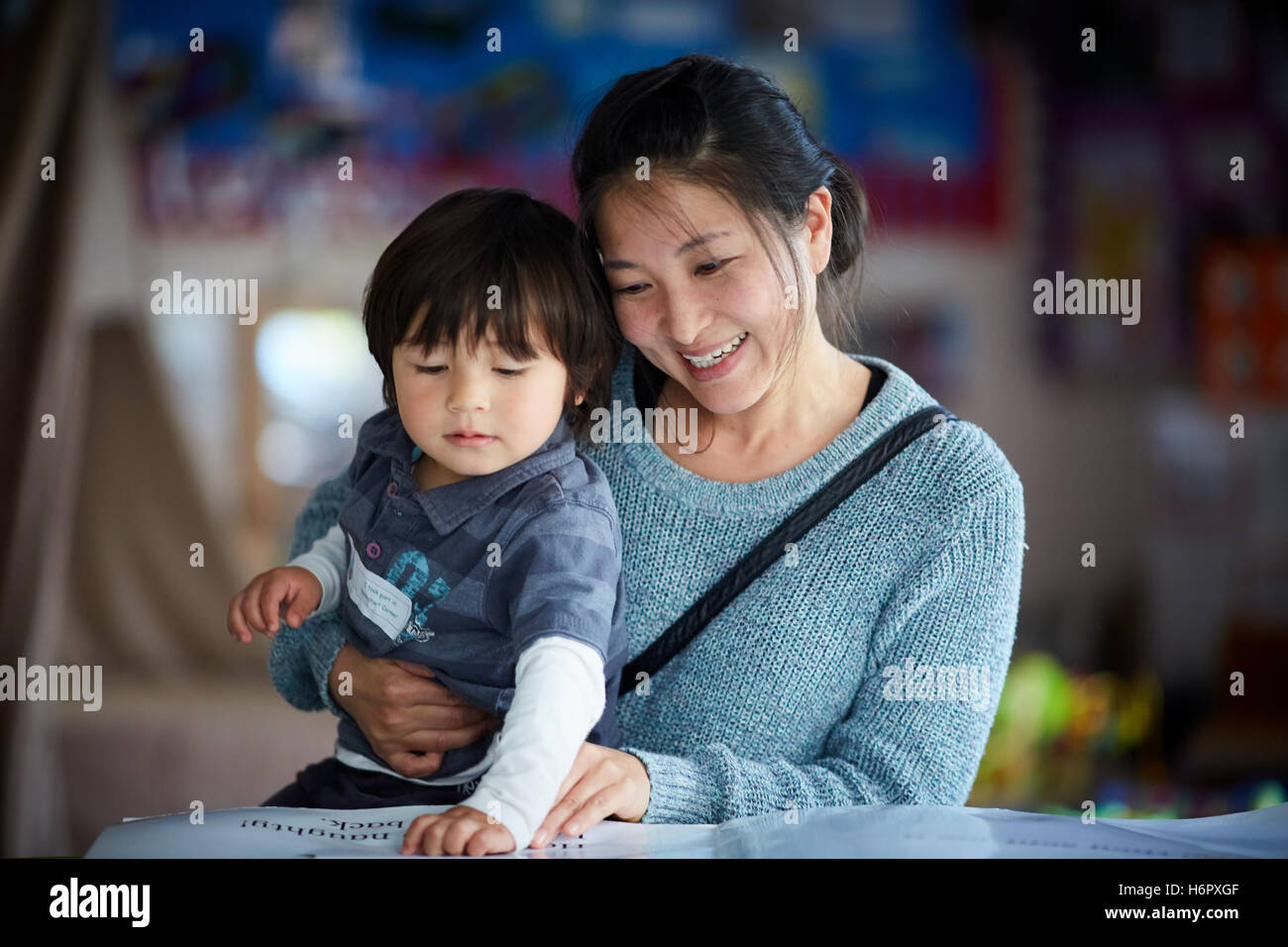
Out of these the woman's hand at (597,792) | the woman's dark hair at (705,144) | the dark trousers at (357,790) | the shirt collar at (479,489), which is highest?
the woman's dark hair at (705,144)

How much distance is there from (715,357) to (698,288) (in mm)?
72

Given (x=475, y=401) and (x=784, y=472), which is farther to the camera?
(x=784, y=472)

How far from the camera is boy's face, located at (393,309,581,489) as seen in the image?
102 cm

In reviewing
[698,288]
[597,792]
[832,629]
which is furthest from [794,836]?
[698,288]

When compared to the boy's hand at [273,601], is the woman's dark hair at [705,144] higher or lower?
higher

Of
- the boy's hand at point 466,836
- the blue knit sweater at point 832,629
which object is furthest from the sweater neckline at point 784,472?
the boy's hand at point 466,836

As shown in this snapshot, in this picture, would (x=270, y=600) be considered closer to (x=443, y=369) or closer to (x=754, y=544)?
(x=443, y=369)

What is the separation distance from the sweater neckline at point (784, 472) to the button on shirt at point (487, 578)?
0.13 meters

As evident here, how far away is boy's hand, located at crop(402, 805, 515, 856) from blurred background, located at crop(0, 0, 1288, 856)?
286 centimetres

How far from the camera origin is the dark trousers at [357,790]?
1.13 metres

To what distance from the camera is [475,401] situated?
3.33 ft

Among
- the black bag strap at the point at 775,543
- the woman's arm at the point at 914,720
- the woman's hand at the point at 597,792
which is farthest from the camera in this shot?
the black bag strap at the point at 775,543

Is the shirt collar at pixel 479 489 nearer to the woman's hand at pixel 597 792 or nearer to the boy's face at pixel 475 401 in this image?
the boy's face at pixel 475 401

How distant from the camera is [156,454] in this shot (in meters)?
3.07
